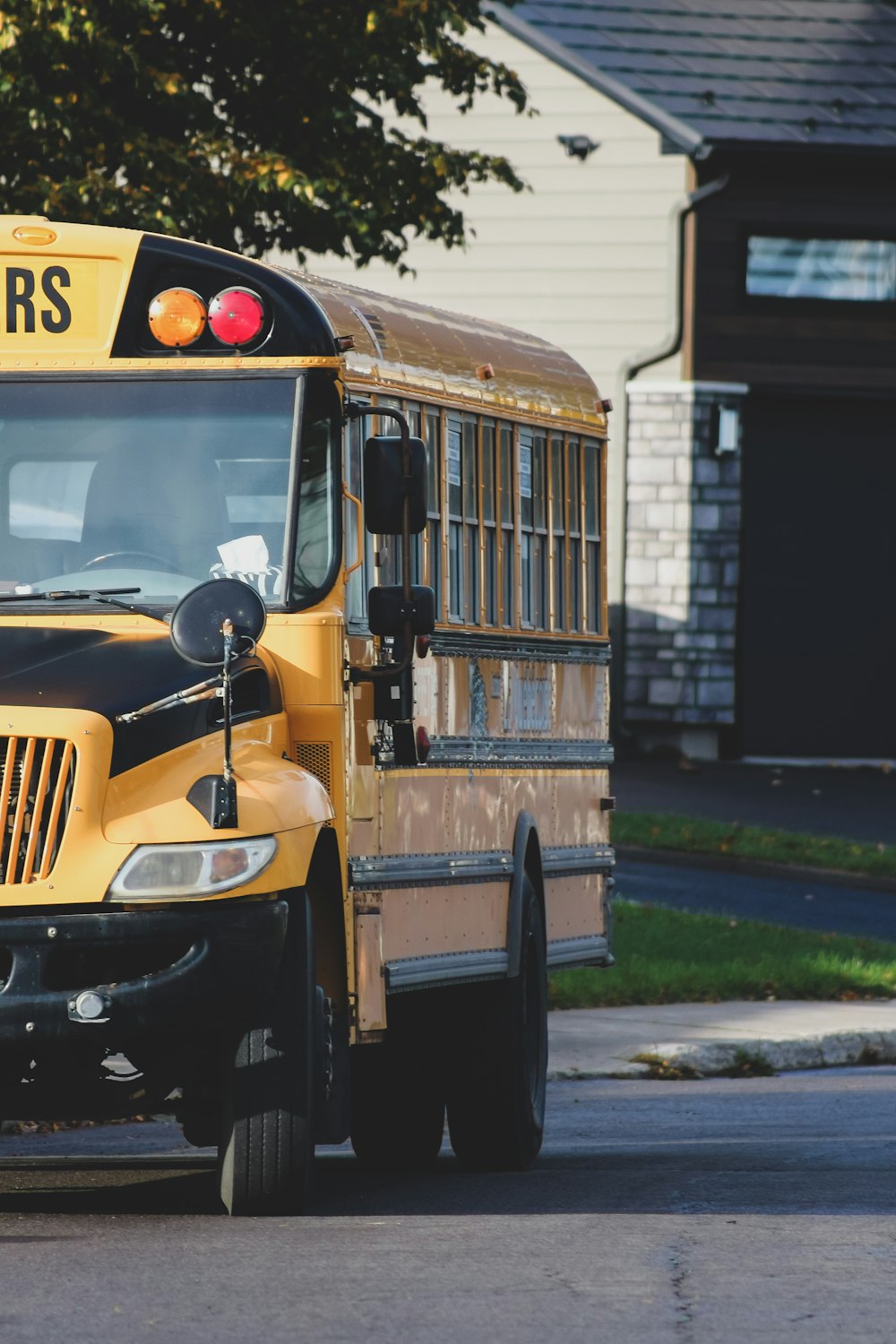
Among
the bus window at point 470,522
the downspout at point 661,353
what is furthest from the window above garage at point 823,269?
the bus window at point 470,522

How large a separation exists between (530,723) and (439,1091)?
1.48m

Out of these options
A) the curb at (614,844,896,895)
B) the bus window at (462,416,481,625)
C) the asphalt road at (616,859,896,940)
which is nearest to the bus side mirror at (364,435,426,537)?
the bus window at (462,416,481,625)

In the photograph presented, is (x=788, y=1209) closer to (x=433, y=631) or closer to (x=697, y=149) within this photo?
(x=433, y=631)

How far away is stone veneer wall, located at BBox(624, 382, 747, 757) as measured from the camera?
27.6 m

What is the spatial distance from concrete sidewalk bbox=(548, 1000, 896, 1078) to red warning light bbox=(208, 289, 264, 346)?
5649 millimetres

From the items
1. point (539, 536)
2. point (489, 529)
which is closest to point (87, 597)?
point (489, 529)

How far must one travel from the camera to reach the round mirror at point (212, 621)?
7.34 metres

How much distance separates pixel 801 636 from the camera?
28.4 metres

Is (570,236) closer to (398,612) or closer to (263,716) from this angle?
(398,612)

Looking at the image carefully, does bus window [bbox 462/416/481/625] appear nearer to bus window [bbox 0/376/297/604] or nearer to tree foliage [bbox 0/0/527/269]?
bus window [bbox 0/376/297/604]

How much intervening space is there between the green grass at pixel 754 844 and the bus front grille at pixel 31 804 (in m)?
14.2

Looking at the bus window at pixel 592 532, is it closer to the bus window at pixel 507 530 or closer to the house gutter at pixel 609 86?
the bus window at pixel 507 530

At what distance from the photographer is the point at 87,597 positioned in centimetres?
788

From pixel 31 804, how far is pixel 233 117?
1059cm
